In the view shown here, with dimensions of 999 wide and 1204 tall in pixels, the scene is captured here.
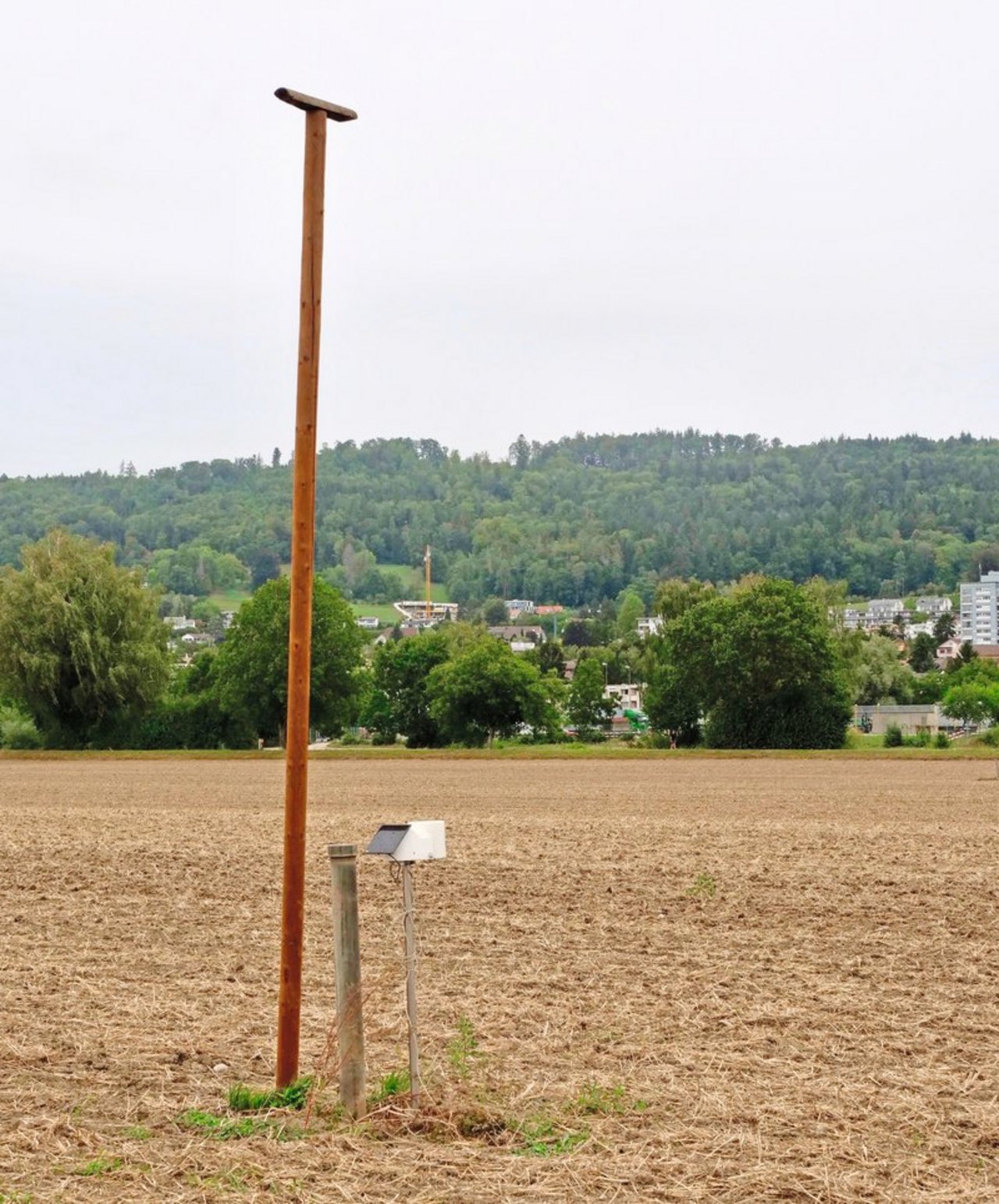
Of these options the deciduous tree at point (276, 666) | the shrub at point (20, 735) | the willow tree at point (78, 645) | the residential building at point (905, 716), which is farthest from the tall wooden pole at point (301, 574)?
the residential building at point (905, 716)

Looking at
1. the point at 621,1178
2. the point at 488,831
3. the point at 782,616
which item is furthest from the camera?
the point at 782,616

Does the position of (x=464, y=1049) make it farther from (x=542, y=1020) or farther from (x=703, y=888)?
(x=703, y=888)

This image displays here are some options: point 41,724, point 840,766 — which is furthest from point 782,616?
point 41,724

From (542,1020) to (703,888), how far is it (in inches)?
341

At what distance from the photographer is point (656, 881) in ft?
71.9

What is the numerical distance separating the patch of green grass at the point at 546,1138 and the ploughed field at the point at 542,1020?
32 mm

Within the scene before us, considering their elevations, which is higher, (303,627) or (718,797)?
(303,627)

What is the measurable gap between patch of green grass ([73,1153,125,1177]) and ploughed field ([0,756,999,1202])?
0.02 meters

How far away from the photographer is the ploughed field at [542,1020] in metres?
8.48

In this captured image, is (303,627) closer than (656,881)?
Yes

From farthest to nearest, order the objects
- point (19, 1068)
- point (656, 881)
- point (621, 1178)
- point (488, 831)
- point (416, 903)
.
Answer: point (488, 831), point (656, 881), point (416, 903), point (19, 1068), point (621, 1178)

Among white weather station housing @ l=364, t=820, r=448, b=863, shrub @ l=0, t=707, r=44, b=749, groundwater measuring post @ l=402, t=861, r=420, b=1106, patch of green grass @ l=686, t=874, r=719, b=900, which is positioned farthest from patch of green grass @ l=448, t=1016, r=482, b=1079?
shrub @ l=0, t=707, r=44, b=749

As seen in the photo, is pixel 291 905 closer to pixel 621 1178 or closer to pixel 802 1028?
pixel 621 1178

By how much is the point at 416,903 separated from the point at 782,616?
211 ft
